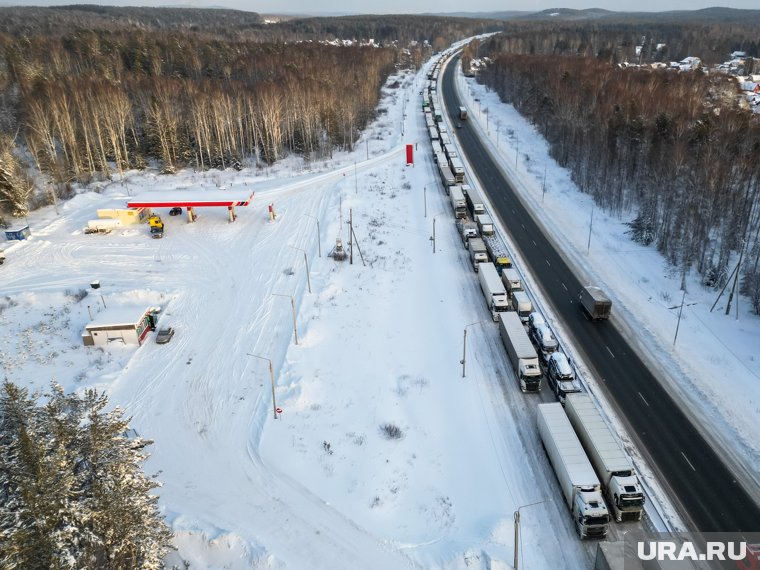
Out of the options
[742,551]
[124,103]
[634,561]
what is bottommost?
[742,551]

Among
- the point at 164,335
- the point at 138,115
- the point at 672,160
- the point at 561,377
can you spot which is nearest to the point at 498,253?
the point at 561,377

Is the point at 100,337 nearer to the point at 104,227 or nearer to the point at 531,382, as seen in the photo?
the point at 104,227

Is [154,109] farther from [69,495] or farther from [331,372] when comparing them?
[69,495]

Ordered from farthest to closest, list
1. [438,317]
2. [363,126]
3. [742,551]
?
[363,126], [438,317], [742,551]

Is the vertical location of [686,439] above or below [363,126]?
below

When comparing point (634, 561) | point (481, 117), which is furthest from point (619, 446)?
point (481, 117)

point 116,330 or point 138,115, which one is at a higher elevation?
point 138,115

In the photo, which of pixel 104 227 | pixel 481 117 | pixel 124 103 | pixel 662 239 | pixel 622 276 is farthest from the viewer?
pixel 481 117
